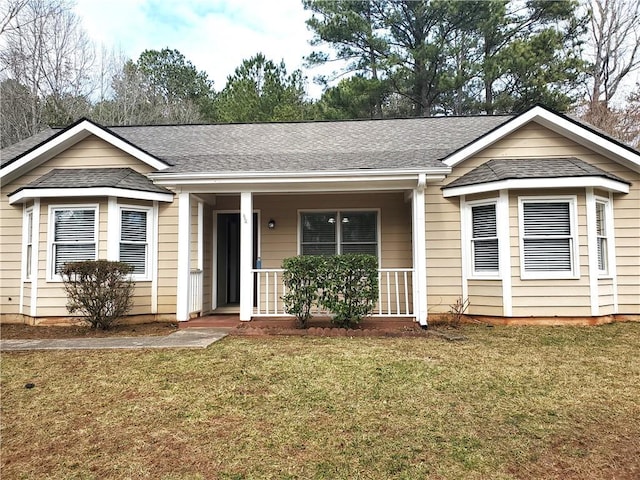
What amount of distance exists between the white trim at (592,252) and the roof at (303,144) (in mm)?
2669

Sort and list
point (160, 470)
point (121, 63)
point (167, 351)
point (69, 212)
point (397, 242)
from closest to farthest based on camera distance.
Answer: point (160, 470) < point (167, 351) < point (69, 212) < point (397, 242) < point (121, 63)

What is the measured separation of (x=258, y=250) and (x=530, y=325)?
5521 millimetres

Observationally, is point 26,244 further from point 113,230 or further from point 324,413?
point 324,413

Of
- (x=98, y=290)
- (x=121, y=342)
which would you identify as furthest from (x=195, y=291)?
(x=121, y=342)

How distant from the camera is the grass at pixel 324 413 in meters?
2.84

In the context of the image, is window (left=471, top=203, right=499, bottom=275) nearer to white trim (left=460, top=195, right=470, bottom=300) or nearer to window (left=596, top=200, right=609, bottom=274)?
white trim (left=460, top=195, right=470, bottom=300)

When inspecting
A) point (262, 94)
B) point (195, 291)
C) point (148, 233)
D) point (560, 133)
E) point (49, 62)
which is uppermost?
point (49, 62)

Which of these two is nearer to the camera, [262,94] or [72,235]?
[72,235]

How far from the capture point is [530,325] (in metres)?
7.27

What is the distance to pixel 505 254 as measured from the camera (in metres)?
7.39

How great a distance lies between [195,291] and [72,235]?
2.50 meters

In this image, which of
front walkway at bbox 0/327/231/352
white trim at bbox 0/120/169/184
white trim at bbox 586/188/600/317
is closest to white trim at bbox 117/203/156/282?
white trim at bbox 0/120/169/184

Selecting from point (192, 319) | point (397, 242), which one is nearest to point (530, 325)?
point (397, 242)

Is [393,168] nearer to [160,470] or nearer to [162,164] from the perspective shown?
[162,164]
